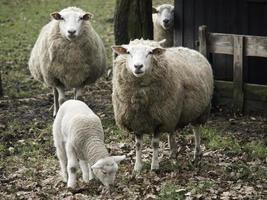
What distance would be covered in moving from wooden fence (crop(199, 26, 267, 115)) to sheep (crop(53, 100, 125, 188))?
4245 millimetres

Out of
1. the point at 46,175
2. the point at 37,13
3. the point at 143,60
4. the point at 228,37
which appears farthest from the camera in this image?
the point at 37,13

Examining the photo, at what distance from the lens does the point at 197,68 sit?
9359 mm

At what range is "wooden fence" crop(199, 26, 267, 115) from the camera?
38.2 ft

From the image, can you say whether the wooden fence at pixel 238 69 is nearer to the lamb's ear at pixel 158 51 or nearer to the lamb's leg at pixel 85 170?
the lamb's ear at pixel 158 51

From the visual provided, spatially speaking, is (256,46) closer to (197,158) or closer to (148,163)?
(197,158)

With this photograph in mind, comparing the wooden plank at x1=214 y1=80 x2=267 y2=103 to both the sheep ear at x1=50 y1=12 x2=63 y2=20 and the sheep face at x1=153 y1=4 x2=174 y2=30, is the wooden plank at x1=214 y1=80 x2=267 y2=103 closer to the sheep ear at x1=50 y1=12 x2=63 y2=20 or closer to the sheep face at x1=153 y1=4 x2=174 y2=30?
the sheep face at x1=153 y1=4 x2=174 y2=30

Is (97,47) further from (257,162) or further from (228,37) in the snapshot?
(257,162)

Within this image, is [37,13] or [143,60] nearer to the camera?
[143,60]

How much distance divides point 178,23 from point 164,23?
520mm

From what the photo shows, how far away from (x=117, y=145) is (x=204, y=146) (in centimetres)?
137

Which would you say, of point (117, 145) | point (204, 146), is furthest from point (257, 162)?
point (117, 145)

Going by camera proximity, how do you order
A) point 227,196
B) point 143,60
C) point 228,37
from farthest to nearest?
point 228,37 < point 143,60 < point 227,196

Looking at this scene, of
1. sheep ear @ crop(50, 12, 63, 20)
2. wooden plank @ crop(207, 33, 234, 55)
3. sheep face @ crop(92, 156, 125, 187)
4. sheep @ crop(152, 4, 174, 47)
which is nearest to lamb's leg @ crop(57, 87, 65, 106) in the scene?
sheep ear @ crop(50, 12, 63, 20)

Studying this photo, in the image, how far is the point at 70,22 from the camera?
11.4m
